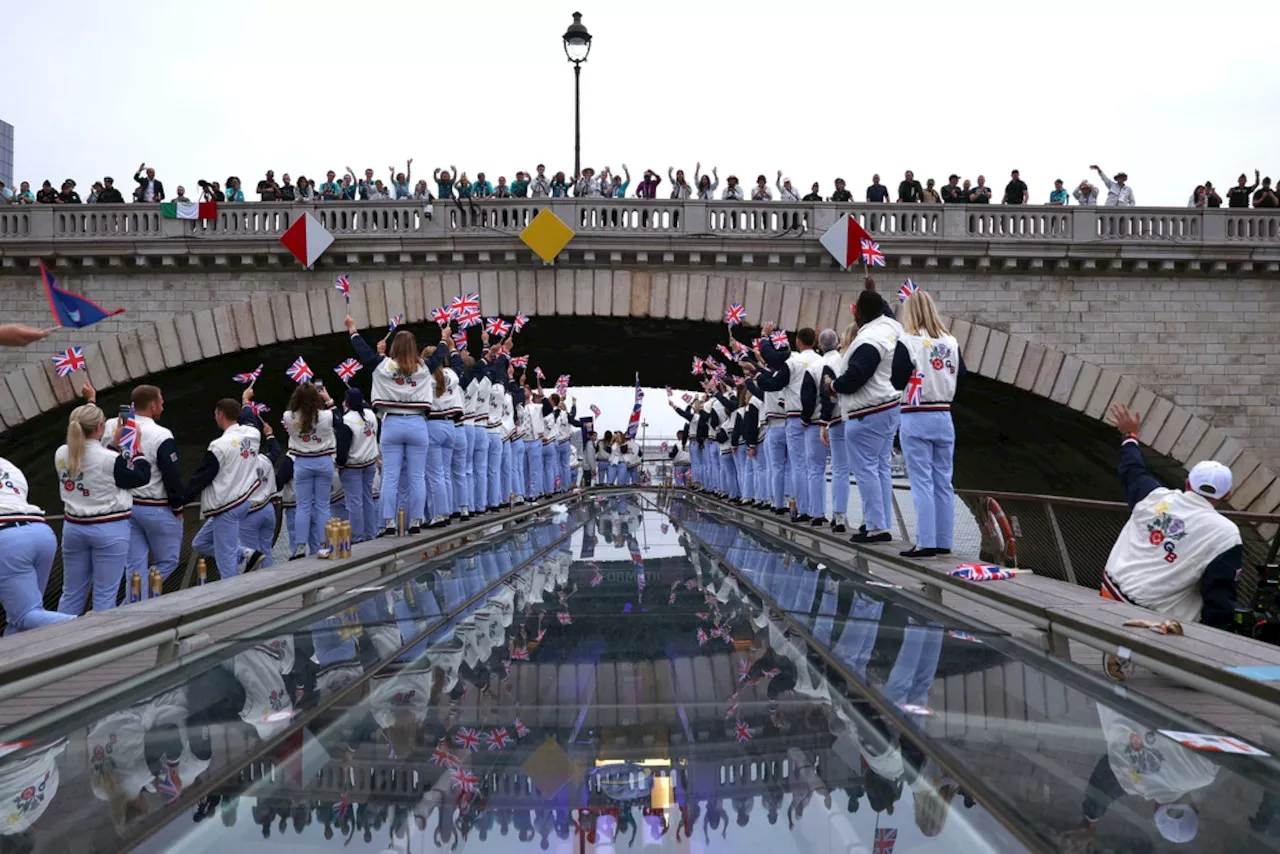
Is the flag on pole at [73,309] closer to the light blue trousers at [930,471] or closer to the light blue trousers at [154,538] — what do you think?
the light blue trousers at [154,538]

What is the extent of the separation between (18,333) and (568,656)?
7.87ft

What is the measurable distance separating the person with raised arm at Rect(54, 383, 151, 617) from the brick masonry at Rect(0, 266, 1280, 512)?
56.6ft

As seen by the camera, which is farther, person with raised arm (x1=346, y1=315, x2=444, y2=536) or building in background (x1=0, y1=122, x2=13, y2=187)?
building in background (x1=0, y1=122, x2=13, y2=187)

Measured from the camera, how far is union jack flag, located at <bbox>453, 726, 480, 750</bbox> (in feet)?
11.0

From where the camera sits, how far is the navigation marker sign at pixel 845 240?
79.4 ft

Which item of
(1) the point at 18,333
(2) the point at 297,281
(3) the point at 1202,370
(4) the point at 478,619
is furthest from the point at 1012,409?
(1) the point at 18,333

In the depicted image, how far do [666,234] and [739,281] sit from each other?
1.90m

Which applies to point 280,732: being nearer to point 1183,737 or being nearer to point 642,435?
point 1183,737

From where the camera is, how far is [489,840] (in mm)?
2652

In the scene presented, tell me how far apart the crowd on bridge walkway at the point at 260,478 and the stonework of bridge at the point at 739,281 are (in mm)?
6733

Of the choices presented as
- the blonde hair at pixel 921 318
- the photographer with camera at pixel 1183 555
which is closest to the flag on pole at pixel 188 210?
the blonde hair at pixel 921 318

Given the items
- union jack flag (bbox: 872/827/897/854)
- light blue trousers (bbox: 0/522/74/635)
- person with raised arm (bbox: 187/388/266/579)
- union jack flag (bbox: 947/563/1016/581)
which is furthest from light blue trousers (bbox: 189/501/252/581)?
union jack flag (bbox: 872/827/897/854)

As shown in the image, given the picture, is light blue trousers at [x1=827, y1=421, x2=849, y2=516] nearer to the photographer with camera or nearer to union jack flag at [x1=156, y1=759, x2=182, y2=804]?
A: the photographer with camera

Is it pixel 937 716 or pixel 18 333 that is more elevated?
pixel 18 333
